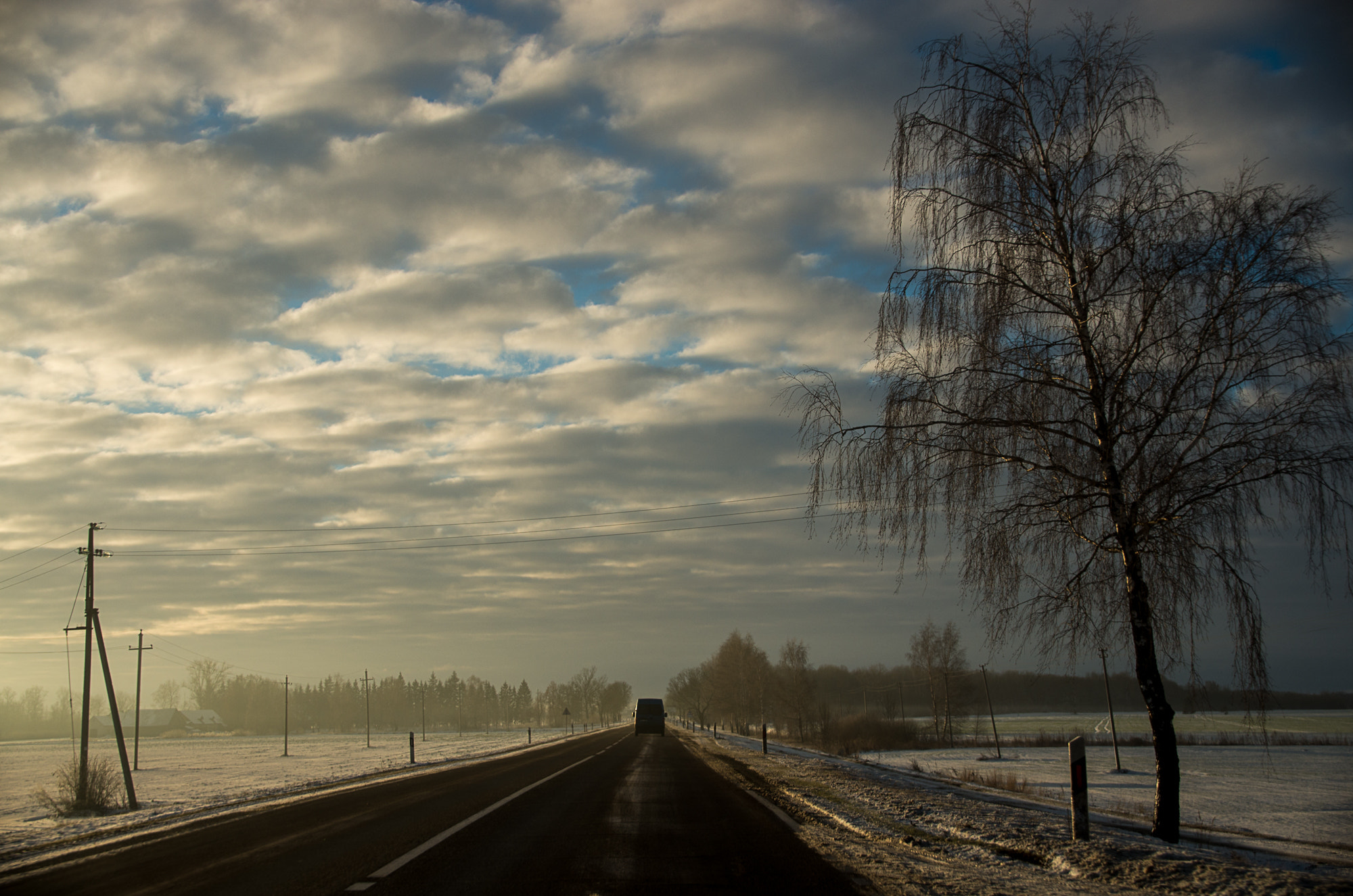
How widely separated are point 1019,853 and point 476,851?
229 inches

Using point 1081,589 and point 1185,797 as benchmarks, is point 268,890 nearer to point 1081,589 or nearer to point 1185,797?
point 1081,589

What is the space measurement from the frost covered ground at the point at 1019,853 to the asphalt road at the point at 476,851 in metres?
0.67

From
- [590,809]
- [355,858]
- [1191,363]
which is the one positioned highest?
[1191,363]

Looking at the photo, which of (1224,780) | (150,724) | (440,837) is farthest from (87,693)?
(150,724)

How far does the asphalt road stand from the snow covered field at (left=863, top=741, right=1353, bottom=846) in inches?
522

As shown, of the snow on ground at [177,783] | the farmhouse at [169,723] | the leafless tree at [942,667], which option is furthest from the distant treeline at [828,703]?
the farmhouse at [169,723]

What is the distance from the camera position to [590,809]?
12602 mm

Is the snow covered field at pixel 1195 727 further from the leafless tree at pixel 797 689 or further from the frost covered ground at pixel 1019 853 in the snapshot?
the frost covered ground at pixel 1019 853

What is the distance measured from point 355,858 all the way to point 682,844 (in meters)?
3.52

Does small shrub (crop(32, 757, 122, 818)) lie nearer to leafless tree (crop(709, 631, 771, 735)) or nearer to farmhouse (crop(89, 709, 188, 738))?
leafless tree (crop(709, 631, 771, 735))

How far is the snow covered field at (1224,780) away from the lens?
74.5ft

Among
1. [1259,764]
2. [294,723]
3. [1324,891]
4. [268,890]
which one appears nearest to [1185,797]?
[1259,764]

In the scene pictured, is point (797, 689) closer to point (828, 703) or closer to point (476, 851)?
point (828, 703)

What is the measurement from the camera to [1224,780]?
124 feet
